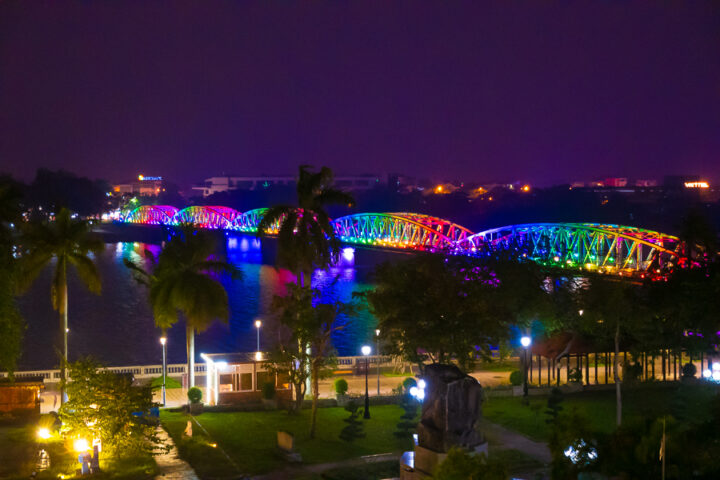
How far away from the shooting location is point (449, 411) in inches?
666

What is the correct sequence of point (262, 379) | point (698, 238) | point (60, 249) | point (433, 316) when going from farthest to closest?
point (698, 238) → point (262, 379) → point (60, 249) → point (433, 316)

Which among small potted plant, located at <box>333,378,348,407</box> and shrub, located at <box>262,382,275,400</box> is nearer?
shrub, located at <box>262,382,275,400</box>

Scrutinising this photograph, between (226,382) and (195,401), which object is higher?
(226,382)

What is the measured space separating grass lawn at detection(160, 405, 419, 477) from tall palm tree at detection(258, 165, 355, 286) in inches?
216

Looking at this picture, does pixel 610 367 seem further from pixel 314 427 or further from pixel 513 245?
pixel 314 427

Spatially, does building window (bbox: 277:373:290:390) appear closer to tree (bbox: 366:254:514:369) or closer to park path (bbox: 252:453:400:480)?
tree (bbox: 366:254:514:369)

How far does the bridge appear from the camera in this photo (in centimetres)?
4416

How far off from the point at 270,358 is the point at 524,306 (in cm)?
1153

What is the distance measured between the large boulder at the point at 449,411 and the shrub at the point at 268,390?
39.4ft

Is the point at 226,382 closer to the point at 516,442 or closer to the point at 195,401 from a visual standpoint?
the point at 195,401

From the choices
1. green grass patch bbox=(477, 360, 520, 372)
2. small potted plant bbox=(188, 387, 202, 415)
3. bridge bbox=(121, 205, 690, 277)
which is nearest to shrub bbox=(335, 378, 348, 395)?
small potted plant bbox=(188, 387, 202, 415)

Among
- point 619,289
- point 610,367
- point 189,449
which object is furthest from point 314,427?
point 610,367

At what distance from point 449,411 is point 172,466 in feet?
26.5

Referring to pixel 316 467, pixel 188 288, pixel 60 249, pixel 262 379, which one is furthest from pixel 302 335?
pixel 60 249
